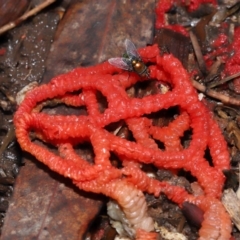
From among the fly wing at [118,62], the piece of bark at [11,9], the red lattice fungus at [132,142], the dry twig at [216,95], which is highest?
the piece of bark at [11,9]

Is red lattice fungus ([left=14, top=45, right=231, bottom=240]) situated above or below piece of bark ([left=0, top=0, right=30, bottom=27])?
below

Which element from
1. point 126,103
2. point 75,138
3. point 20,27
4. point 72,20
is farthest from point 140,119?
point 20,27

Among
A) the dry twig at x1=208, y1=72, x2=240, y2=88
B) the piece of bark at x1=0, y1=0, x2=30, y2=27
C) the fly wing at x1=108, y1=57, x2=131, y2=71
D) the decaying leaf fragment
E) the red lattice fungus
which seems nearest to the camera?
the red lattice fungus

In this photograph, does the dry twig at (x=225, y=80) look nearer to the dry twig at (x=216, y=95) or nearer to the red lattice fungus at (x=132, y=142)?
the dry twig at (x=216, y=95)

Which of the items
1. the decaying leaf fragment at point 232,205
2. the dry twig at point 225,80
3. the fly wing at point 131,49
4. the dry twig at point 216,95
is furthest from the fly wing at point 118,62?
the decaying leaf fragment at point 232,205

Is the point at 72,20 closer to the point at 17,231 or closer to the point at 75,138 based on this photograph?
the point at 75,138

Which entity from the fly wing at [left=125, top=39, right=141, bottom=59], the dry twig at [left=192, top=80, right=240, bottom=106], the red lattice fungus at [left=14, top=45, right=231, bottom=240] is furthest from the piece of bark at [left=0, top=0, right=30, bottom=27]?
the dry twig at [left=192, top=80, right=240, bottom=106]

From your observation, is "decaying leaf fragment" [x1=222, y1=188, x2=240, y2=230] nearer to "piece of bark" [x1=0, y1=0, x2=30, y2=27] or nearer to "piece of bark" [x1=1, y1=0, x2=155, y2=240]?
"piece of bark" [x1=1, y1=0, x2=155, y2=240]

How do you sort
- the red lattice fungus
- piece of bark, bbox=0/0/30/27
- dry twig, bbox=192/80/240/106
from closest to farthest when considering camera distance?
the red lattice fungus, dry twig, bbox=192/80/240/106, piece of bark, bbox=0/0/30/27
